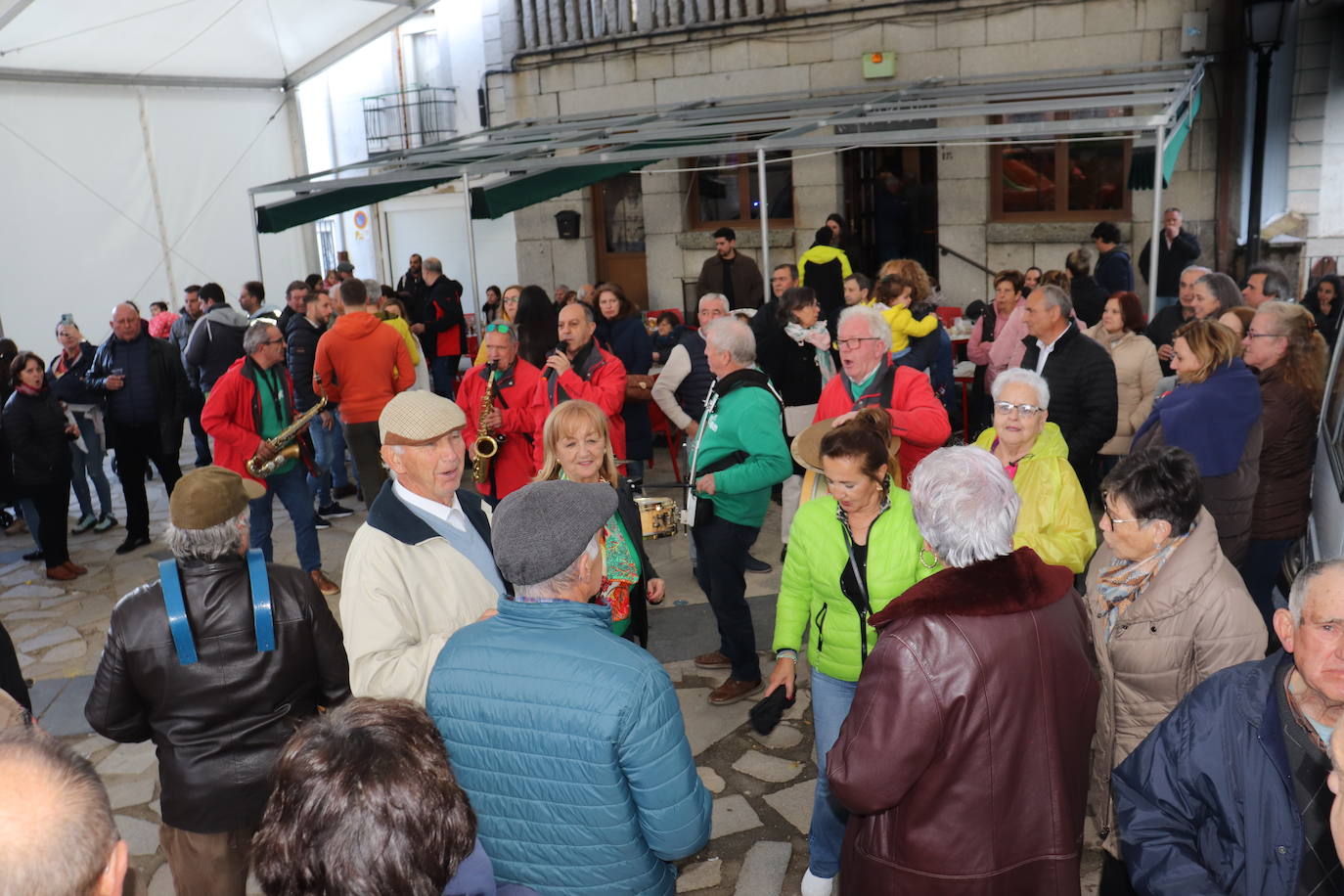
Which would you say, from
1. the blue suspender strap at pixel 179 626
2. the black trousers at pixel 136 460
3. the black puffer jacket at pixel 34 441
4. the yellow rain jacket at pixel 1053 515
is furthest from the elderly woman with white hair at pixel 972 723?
the black trousers at pixel 136 460

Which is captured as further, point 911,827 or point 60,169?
point 60,169

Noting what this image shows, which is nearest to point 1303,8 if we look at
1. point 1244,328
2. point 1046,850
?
point 1244,328

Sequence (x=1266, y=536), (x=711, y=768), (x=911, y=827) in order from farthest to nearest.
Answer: (x=1266, y=536), (x=711, y=768), (x=911, y=827)

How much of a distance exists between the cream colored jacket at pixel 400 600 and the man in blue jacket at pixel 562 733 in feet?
1.69

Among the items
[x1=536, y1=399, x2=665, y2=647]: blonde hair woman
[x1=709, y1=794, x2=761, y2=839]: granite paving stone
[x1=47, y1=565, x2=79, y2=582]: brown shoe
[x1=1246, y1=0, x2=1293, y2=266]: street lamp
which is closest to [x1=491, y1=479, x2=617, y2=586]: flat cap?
[x1=536, y1=399, x2=665, y2=647]: blonde hair woman

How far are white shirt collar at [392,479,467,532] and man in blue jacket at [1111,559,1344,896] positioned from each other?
1989 mm

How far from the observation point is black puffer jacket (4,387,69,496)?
756 cm

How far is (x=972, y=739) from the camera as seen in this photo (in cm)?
249

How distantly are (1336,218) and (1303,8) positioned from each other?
218 centimetres

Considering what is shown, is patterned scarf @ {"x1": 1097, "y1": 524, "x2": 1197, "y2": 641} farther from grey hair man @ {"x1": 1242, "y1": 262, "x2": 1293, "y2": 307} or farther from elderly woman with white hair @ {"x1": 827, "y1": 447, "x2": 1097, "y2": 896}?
grey hair man @ {"x1": 1242, "y1": 262, "x2": 1293, "y2": 307}

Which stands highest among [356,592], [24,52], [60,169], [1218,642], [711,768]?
[24,52]

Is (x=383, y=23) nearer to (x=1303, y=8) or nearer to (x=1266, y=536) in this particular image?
(x=1303, y=8)

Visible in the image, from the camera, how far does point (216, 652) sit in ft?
10.1

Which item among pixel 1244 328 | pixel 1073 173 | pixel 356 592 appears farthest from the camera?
pixel 1073 173
